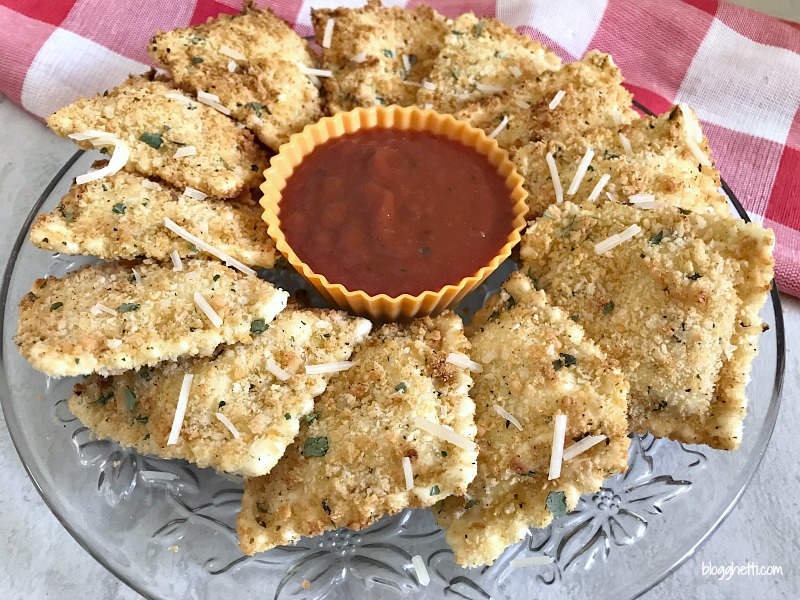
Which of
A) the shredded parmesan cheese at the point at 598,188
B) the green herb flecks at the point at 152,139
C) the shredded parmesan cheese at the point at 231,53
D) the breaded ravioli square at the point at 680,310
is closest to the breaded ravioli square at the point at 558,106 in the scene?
the shredded parmesan cheese at the point at 598,188

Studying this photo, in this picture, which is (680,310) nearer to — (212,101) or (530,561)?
(530,561)

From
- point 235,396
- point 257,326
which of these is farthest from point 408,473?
point 257,326

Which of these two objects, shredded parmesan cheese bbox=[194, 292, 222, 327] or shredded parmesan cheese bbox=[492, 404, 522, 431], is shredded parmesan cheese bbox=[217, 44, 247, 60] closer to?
shredded parmesan cheese bbox=[194, 292, 222, 327]

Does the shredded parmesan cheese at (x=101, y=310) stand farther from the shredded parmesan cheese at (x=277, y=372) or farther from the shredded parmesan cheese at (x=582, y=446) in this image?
the shredded parmesan cheese at (x=582, y=446)

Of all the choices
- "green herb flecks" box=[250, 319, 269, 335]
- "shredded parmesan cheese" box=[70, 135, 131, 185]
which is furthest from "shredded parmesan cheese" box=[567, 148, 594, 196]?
"shredded parmesan cheese" box=[70, 135, 131, 185]

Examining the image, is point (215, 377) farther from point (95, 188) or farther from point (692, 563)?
point (692, 563)

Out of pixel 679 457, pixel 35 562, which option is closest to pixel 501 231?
pixel 679 457
